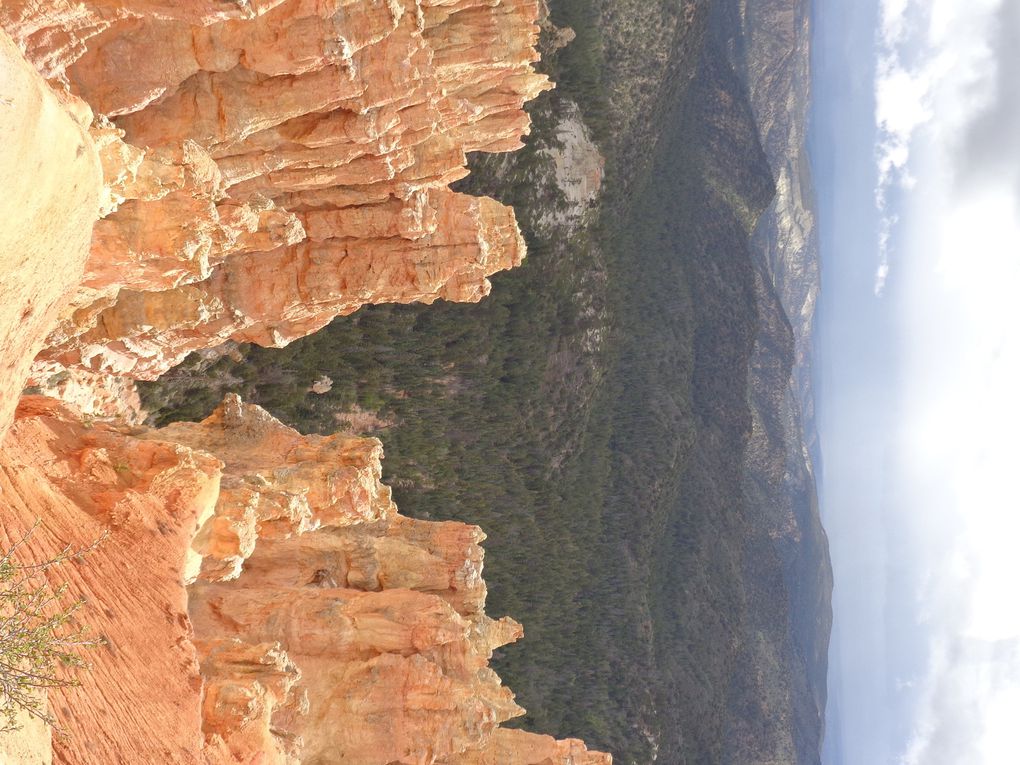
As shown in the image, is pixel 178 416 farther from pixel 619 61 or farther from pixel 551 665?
pixel 619 61

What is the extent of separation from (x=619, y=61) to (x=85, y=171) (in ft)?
195

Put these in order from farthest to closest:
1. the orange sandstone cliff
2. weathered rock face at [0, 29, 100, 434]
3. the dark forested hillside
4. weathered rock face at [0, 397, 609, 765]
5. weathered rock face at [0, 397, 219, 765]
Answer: the dark forested hillside, weathered rock face at [0, 397, 609, 765], the orange sandstone cliff, weathered rock face at [0, 397, 219, 765], weathered rock face at [0, 29, 100, 434]

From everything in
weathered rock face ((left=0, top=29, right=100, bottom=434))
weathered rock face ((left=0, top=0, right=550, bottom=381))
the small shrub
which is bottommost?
the small shrub

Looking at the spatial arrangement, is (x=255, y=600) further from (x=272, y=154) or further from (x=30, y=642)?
(x=30, y=642)

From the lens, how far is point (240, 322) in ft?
101

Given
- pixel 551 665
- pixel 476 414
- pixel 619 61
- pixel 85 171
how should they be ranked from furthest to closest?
pixel 619 61
pixel 551 665
pixel 476 414
pixel 85 171

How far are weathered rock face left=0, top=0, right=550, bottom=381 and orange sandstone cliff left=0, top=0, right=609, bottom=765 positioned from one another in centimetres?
8

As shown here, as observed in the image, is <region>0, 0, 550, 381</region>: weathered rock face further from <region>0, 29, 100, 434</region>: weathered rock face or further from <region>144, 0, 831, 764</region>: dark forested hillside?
<region>144, 0, 831, 764</region>: dark forested hillside

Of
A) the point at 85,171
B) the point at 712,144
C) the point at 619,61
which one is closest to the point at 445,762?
the point at 85,171

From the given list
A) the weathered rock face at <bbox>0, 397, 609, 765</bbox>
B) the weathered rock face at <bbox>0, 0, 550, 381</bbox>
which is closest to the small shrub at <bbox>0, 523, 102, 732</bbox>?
the weathered rock face at <bbox>0, 397, 609, 765</bbox>

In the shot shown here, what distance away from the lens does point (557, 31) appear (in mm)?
62125

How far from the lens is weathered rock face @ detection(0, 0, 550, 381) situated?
20.4 meters

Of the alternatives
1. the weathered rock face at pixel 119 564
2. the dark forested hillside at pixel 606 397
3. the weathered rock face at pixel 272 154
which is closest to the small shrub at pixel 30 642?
the weathered rock face at pixel 119 564

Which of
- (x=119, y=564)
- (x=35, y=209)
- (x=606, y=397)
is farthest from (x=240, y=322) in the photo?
(x=606, y=397)
